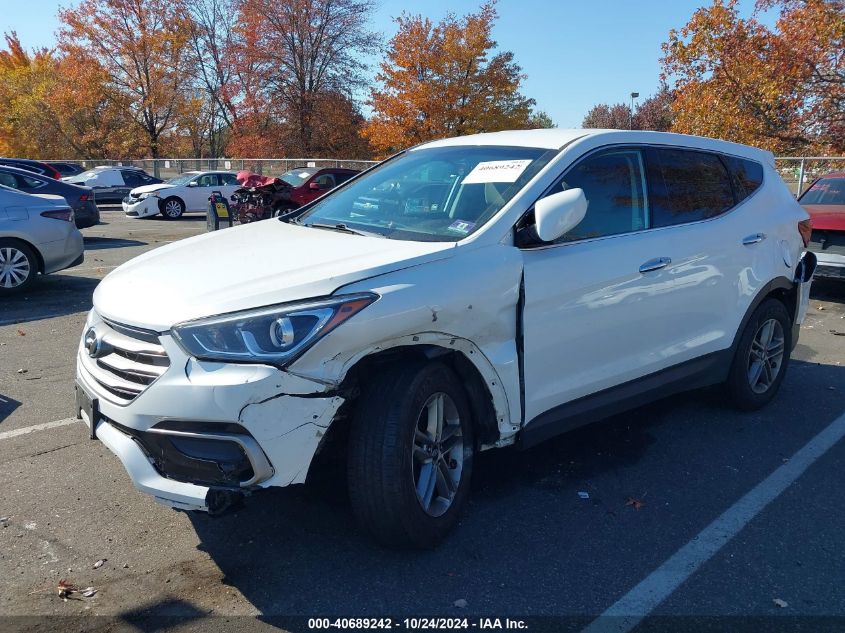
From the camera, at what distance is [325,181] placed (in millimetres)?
18938

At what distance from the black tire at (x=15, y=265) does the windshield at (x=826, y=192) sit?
10.1 meters

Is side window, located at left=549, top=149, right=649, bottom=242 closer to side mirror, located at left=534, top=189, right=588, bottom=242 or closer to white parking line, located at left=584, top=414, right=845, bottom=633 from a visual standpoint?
side mirror, located at left=534, top=189, right=588, bottom=242

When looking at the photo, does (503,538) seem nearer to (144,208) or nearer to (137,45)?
(144,208)

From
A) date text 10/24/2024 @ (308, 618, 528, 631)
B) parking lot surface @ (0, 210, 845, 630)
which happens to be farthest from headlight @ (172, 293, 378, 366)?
date text 10/24/2024 @ (308, 618, 528, 631)

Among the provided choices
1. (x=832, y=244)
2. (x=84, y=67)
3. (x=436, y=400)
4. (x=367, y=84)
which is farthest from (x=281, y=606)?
(x=84, y=67)

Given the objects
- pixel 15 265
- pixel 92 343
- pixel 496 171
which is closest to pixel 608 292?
pixel 496 171

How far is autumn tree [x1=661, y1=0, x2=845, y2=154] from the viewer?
60.0 ft

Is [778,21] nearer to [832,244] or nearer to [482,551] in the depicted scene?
[832,244]

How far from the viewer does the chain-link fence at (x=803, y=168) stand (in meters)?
17.2

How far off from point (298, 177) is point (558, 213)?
54.0 feet

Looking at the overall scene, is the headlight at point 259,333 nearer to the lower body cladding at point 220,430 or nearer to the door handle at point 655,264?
the lower body cladding at point 220,430

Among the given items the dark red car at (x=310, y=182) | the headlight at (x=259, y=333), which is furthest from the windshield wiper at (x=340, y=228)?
the dark red car at (x=310, y=182)

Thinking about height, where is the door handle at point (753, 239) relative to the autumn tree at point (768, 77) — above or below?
below

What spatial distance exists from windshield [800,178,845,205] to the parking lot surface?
18.6 ft
